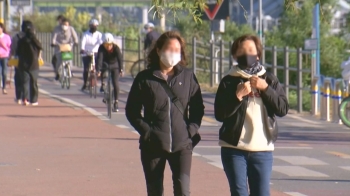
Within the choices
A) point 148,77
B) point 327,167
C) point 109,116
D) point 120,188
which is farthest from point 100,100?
point 148,77

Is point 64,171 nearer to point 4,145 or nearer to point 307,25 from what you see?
point 4,145

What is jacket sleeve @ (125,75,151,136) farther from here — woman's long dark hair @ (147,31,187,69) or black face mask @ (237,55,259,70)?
black face mask @ (237,55,259,70)

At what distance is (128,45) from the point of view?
122ft

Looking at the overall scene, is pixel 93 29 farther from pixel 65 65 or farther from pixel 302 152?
pixel 302 152

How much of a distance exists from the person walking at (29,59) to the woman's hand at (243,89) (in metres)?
14.3

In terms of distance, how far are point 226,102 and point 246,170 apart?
499mm

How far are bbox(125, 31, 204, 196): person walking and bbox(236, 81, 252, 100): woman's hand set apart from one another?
58cm

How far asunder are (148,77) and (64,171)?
4495 millimetres

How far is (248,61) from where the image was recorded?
684cm

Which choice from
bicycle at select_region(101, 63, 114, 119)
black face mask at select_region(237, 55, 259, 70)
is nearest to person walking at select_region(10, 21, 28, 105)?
bicycle at select_region(101, 63, 114, 119)

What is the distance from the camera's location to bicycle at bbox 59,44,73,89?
2569 cm

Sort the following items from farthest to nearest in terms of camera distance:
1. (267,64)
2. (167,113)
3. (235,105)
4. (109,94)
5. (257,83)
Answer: (267,64) → (109,94) → (167,113) → (235,105) → (257,83)

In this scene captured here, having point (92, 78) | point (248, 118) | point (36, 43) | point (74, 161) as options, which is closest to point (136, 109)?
point (248, 118)

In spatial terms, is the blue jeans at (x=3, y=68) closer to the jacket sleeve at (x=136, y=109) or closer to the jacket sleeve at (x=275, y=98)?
the jacket sleeve at (x=136, y=109)
